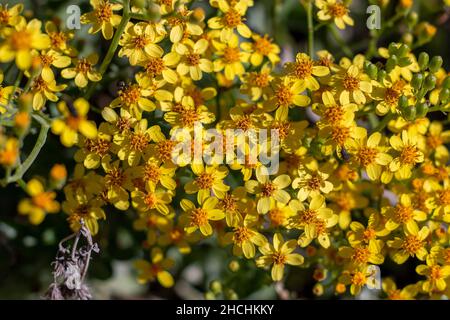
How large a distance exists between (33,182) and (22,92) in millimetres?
662

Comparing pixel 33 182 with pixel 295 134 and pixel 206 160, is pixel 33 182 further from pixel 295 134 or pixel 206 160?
pixel 295 134

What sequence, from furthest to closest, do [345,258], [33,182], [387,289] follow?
[387,289] < [345,258] < [33,182]

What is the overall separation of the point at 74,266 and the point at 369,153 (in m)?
1.57

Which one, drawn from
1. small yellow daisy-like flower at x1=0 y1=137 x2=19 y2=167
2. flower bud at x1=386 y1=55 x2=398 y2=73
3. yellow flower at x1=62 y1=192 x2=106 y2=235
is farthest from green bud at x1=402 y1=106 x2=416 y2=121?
small yellow daisy-like flower at x1=0 y1=137 x2=19 y2=167

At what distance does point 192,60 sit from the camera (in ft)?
10.3

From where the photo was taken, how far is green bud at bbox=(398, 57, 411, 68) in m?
3.01

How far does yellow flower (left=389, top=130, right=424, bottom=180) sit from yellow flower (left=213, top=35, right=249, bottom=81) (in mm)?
895

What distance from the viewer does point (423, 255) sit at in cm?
311

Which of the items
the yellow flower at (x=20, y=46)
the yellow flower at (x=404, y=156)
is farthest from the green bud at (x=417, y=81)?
the yellow flower at (x=20, y=46)

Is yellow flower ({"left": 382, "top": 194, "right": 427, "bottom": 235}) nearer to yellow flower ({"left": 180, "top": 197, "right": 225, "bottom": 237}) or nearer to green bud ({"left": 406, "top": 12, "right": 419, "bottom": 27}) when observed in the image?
yellow flower ({"left": 180, "top": 197, "right": 225, "bottom": 237})

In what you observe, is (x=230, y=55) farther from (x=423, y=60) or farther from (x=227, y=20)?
(x=423, y=60)

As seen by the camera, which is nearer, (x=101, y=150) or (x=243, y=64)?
(x=101, y=150)

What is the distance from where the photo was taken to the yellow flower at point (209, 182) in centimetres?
297
